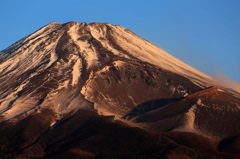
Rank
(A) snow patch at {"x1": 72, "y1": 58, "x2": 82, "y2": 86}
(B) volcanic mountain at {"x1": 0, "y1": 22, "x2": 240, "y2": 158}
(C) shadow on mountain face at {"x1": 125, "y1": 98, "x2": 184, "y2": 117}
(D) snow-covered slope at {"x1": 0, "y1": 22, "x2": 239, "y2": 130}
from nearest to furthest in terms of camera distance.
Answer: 1. (B) volcanic mountain at {"x1": 0, "y1": 22, "x2": 240, "y2": 158}
2. (C) shadow on mountain face at {"x1": 125, "y1": 98, "x2": 184, "y2": 117}
3. (D) snow-covered slope at {"x1": 0, "y1": 22, "x2": 239, "y2": 130}
4. (A) snow patch at {"x1": 72, "y1": 58, "x2": 82, "y2": 86}

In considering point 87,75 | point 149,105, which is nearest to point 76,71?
point 87,75

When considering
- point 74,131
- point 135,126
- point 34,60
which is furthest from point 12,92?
point 135,126

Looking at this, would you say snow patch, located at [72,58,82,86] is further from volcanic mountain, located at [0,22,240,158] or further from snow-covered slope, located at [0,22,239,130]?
volcanic mountain, located at [0,22,240,158]

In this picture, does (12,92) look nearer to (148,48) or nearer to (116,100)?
(116,100)

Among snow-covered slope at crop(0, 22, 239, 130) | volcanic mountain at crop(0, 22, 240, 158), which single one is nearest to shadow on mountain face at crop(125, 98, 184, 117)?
volcanic mountain at crop(0, 22, 240, 158)

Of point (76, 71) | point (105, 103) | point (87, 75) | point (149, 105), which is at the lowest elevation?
point (149, 105)

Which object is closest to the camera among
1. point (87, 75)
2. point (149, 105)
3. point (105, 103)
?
point (105, 103)

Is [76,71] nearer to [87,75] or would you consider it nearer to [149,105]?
[87,75]

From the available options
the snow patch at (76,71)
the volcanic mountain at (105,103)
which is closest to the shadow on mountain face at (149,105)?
the volcanic mountain at (105,103)

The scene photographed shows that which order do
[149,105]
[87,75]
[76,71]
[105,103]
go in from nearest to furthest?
[105,103] < [149,105] < [87,75] < [76,71]
